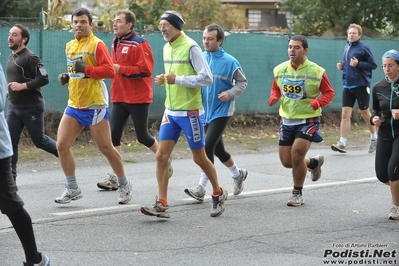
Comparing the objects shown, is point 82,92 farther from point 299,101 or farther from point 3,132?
point 3,132

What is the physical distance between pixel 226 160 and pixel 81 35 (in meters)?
2.26

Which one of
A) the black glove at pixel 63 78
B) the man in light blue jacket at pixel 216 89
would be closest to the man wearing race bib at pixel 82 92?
the black glove at pixel 63 78

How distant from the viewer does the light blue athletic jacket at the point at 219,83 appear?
9070mm

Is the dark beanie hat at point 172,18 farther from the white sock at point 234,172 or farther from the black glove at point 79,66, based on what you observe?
the white sock at point 234,172

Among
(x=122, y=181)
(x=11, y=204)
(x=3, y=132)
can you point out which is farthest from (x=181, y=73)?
(x=11, y=204)

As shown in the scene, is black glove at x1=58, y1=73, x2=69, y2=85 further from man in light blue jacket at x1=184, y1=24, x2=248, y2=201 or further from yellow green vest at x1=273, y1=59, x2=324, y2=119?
yellow green vest at x1=273, y1=59, x2=324, y2=119

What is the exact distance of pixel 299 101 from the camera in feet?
30.0

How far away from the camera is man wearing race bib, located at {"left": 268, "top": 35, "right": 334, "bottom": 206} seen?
9.07m

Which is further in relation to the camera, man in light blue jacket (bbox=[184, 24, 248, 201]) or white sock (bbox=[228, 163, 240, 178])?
white sock (bbox=[228, 163, 240, 178])

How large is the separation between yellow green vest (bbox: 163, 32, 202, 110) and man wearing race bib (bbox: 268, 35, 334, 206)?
1350mm

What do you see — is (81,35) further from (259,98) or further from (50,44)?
(259,98)

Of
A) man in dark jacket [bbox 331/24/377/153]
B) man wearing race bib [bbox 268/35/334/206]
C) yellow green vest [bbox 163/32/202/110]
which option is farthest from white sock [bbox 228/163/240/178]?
man in dark jacket [bbox 331/24/377/153]

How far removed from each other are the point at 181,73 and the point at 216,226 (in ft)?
5.11

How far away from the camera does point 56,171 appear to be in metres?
11.5
